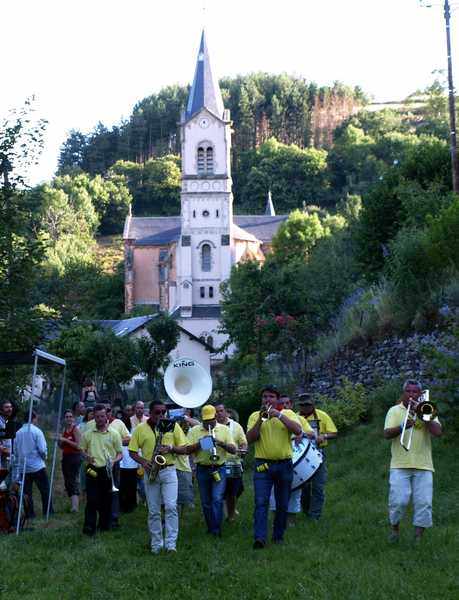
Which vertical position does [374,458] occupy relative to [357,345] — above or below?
below

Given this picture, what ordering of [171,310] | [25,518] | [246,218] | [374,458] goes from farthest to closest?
[246,218], [171,310], [374,458], [25,518]

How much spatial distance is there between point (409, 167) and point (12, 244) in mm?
30369

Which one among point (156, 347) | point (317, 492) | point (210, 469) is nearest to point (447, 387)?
point (317, 492)

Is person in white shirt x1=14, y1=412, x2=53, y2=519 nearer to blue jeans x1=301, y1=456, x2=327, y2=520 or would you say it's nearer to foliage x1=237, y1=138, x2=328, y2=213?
blue jeans x1=301, y1=456, x2=327, y2=520

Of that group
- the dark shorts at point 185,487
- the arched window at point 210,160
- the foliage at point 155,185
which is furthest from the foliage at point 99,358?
the foliage at point 155,185

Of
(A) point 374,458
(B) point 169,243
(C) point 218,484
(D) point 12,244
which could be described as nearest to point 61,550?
(C) point 218,484

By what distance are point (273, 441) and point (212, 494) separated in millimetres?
1478

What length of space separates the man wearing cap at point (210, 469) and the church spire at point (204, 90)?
73694 millimetres

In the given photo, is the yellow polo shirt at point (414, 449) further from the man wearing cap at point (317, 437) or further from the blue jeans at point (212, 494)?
the blue jeans at point (212, 494)

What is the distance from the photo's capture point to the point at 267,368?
34500 millimetres

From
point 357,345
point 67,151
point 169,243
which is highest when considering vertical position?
point 67,151

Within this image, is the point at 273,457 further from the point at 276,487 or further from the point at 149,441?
the point at 149,441

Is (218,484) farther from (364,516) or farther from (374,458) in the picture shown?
(374,458)

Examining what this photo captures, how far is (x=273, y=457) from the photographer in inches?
491
